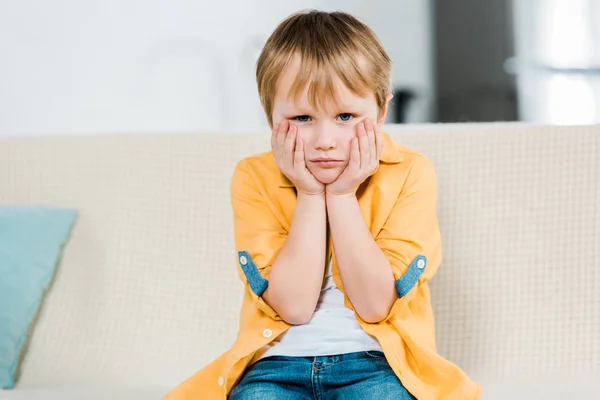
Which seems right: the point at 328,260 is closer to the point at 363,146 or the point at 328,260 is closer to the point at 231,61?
the point at 363,146

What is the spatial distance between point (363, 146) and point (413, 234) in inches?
6.7

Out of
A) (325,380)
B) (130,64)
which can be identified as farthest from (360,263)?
(130,64)

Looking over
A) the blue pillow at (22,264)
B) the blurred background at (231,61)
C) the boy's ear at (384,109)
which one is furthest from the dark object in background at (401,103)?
the boy's ear at (384,109)

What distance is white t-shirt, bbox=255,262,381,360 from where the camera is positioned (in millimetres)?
1210

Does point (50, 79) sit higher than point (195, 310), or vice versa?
point (50, 79)

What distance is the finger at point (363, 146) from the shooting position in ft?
3.90

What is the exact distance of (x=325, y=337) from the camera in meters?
1.22

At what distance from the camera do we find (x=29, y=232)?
1.74m

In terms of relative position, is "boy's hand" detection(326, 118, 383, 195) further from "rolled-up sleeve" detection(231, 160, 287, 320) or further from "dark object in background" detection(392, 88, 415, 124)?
"dark object in background" detection(392, 88, 415, 124)

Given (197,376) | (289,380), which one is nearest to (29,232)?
(197,376)

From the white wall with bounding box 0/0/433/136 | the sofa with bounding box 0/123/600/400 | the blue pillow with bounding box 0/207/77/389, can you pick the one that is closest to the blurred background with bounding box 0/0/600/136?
the white wall with bounding box 0/0/433/136

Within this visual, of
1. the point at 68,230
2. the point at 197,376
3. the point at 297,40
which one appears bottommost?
the point at 197,376

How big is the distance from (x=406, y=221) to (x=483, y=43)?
3.37 m

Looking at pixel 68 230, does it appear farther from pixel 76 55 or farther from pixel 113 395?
pixel 76 55
